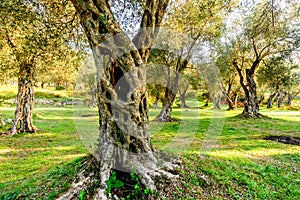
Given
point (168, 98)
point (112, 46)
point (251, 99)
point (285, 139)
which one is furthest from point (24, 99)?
point (251, 99)

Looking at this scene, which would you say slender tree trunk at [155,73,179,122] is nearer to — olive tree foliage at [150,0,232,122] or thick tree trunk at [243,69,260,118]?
olive tree foliage at [150,0,232,122]

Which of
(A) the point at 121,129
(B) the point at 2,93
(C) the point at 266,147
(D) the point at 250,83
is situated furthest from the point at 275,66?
(B) the point at 2,93

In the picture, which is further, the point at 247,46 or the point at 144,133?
the point at 247,46

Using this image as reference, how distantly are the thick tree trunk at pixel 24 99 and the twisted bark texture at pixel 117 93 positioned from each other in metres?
11.3

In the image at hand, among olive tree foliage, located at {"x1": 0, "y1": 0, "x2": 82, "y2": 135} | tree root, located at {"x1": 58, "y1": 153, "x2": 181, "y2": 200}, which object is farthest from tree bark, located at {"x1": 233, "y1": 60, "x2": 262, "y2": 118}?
tree root, located at {"x1": 58, "y1": 153, "x2": 181, "y2": 200}

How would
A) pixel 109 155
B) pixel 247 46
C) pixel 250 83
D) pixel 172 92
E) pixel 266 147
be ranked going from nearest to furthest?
1. pixel 109 155
2. pixel 266 147
3. pixel 172 92
4. pixel 247 46
5. pixel 250 83

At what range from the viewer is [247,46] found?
22.3 m

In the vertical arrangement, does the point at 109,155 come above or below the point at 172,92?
below

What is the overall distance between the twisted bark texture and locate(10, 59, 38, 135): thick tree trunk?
36.9 feet

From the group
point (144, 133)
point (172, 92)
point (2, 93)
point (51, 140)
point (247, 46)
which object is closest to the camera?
point (144, 133)

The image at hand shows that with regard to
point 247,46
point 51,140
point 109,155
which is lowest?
point 51,140

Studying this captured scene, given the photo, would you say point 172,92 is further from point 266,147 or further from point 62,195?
point 62,195

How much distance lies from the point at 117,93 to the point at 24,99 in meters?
11.9

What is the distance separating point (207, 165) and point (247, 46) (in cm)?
1901
